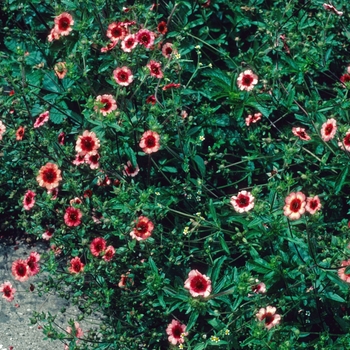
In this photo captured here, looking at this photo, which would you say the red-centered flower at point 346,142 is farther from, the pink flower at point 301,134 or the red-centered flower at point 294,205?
the red-centered flower at point 294,205

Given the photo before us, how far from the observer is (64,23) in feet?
12.0

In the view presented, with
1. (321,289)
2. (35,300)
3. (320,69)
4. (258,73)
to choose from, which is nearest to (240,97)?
(258,73)

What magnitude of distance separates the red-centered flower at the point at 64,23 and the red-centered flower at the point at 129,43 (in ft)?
1.12

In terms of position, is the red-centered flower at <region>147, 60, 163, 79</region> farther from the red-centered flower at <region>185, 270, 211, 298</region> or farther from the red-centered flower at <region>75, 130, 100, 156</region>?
the red-centered flower at <region>185, 270, 211, 298</region>

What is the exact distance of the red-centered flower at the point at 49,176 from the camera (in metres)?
3.44

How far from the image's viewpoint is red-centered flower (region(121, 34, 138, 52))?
3.47 m

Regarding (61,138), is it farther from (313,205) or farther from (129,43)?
(313,205)

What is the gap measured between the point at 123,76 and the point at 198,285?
1.09 metres

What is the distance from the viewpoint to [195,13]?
4215 mm

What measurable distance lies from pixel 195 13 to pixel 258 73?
0.67m

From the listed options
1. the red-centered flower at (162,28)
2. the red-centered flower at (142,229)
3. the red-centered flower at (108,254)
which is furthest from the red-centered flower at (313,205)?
the red-centered flower at (162,28)

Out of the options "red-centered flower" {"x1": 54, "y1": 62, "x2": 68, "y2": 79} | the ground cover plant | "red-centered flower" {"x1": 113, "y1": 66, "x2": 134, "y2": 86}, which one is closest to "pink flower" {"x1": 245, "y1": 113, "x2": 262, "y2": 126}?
the ground cover plant

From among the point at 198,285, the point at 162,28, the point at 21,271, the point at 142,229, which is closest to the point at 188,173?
the point at 142,229

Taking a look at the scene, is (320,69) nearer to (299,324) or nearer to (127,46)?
(127,46)
